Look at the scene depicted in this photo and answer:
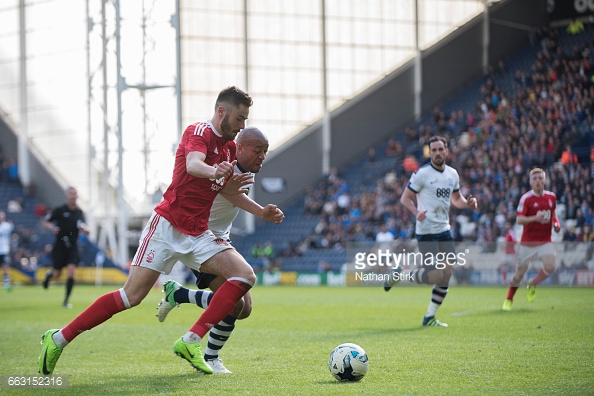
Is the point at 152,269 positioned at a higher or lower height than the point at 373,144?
lower

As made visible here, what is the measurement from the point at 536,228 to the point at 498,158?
16.7 meters

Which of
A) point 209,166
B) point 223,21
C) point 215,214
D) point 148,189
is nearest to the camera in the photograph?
point 209,166

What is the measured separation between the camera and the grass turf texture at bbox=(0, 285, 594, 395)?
654 cm

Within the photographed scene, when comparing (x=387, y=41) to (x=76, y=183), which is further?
(x=76, y=183)

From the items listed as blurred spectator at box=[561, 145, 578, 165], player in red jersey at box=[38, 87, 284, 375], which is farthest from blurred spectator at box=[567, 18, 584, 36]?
player in red jersey at box=[38, 87, 284, 375]

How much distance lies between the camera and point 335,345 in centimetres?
966

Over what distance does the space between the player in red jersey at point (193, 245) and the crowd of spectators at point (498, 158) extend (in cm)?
1741

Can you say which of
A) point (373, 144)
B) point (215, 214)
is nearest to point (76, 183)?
point (373, 144)

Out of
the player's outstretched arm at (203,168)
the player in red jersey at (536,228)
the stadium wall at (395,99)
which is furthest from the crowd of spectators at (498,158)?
the player's outstretched arm at (203,168)

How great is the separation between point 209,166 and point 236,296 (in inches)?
46.5

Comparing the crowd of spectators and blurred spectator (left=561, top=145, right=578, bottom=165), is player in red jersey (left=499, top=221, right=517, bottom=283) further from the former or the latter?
blurred spectator (left=561, top=145, right=578, bottom=165)

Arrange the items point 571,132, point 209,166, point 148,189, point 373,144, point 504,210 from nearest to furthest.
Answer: point 209,166 → point 504,210 → point 571,132 → point 148,189 → point 373,144

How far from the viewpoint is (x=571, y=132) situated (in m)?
30.2

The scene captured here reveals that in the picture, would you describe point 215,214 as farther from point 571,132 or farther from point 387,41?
point 387,41
